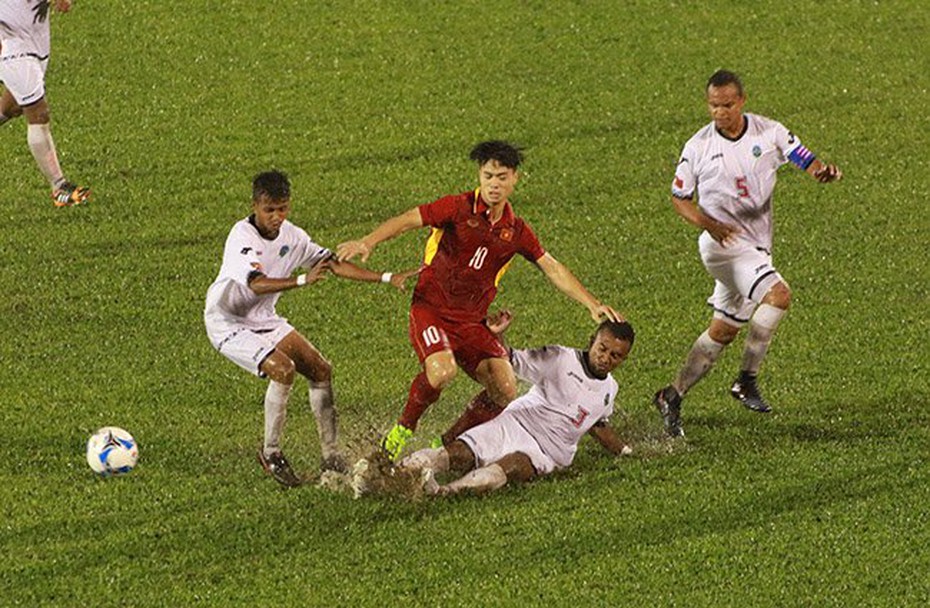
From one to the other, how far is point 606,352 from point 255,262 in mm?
2504

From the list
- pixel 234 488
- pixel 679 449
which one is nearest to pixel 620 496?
pixel 679 449

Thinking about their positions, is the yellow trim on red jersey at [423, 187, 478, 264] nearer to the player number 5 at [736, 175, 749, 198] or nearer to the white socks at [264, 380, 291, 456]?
the white socks at [264, 380, 291, 456]

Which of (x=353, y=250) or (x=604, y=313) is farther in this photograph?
(x=604, y=313)

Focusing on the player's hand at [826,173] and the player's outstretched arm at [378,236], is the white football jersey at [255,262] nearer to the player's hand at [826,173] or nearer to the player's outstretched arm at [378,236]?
the player's outstretched arm at [378,236]

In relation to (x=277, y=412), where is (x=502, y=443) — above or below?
below

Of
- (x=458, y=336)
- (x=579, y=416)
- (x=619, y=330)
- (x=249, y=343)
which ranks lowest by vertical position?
(x=579, y=416)

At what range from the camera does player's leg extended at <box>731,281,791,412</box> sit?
15688 mm

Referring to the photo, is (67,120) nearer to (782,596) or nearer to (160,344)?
(160,344)

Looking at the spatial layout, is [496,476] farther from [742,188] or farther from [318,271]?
[742,188]

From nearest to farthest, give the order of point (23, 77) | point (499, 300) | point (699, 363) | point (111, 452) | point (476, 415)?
point (111, 452) → point (476, 415) → point (699, 363) → point (23, 77) → point (499, 300)

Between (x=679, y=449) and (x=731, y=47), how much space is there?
1063cm

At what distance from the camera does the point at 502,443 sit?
14680mm

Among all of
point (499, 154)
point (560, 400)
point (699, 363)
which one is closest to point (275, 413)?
point (560, 400)

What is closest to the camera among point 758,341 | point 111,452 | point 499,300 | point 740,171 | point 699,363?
point 111,452
